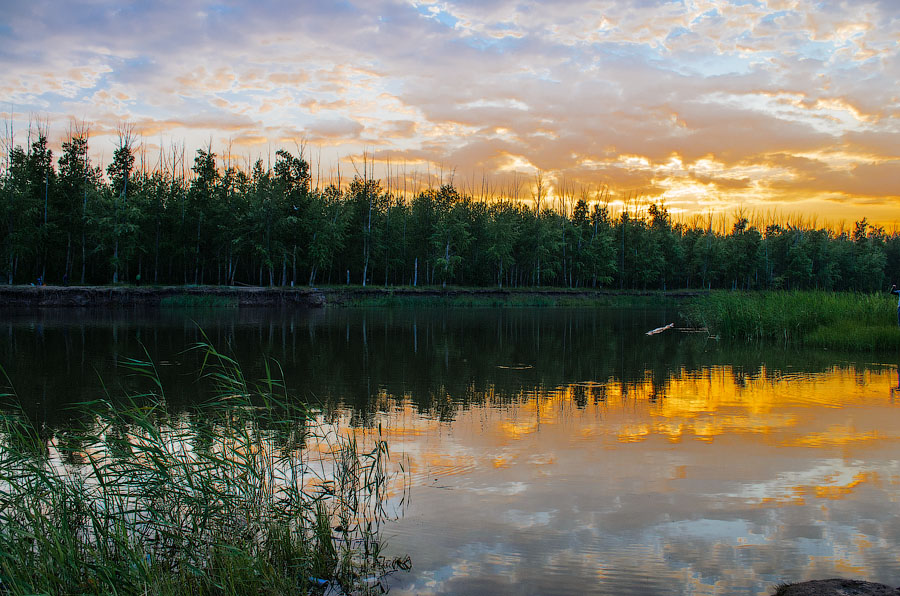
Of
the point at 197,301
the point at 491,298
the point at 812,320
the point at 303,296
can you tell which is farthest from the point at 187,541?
the point at 491,298

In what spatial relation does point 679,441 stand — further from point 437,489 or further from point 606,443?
point 437,489

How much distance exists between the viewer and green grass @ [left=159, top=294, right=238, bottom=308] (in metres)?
44.9

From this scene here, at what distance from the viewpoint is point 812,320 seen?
23.0 m

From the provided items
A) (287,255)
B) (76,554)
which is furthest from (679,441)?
(287,255)

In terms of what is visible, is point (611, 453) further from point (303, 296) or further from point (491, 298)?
point (491, 298)

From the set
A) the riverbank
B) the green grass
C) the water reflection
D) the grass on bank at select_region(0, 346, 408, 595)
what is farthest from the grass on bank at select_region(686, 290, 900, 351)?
the green grass

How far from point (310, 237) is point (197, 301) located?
51.6 feet

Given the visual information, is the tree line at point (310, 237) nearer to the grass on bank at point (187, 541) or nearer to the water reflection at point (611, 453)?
the water reflection at point (611, 453)

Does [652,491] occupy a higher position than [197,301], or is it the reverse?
[197,301]

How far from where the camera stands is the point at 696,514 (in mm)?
6109

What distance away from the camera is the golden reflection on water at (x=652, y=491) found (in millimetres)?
5000

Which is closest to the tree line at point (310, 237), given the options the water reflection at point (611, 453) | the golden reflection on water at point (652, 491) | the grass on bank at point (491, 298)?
the grass on bank at point (491, 298)

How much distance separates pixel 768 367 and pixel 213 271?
5669cm

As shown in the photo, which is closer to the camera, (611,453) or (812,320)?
(611,453)
